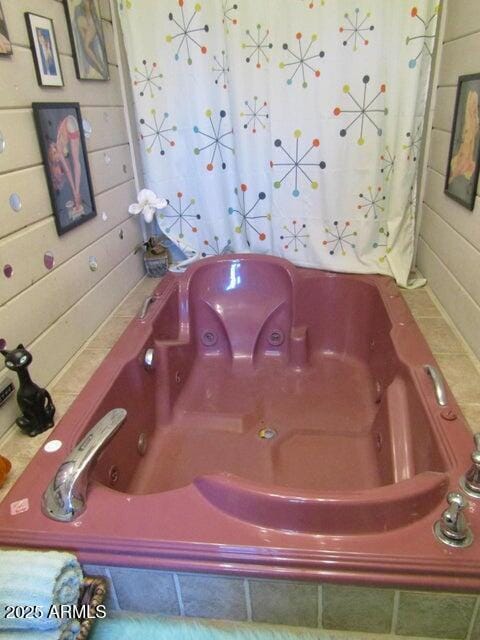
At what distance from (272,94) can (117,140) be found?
2.17 feet

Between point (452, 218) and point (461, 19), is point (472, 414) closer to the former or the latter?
point (452, 218)

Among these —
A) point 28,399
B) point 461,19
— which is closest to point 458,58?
point 461,19

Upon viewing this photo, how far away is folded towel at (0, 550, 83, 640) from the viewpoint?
2.70ft

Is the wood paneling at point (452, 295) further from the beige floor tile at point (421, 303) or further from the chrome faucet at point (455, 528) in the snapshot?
the chrome faucet at point (455, 528)

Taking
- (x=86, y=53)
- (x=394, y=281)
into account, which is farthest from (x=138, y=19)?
(x=394, y=281)

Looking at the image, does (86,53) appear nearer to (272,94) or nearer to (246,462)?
(272,94)

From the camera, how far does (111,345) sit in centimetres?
161

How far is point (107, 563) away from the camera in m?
0.93

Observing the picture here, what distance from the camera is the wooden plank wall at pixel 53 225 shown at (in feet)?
3.96

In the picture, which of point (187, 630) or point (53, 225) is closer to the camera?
point (187, 630)

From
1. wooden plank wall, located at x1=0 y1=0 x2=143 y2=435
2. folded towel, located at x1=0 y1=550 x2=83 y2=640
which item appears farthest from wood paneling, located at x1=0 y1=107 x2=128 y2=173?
folded towel, located at x1=0 y1=550 x2=83 y2=640

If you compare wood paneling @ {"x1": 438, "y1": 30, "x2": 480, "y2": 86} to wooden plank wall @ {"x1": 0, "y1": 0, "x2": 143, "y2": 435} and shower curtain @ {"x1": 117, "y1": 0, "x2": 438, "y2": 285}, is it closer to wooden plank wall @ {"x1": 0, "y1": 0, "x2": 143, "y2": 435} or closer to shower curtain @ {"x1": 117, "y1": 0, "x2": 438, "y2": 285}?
shower curtain @ {"x1": 117, "y1": 0, "x2": 438, "y2": 285}

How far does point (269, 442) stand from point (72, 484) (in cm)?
85

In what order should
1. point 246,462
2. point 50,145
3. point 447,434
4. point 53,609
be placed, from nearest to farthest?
1. point 53,609
2. point 447,434
3. point 50,145
4. point 246,462
